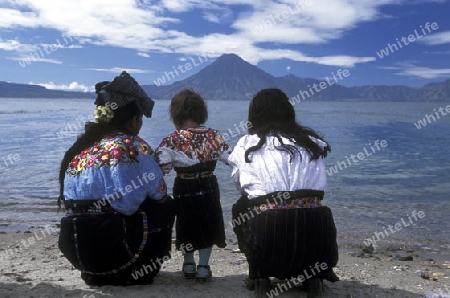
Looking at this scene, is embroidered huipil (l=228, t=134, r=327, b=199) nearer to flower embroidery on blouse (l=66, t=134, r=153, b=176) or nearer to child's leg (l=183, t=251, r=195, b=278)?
flower embroidery on blouse (l=66, t=134, r=153, b=176)

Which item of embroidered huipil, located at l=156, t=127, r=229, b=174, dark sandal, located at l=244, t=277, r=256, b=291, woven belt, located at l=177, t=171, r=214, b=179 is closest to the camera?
dark sandal, located at l=244, t=277, r=256, b=291

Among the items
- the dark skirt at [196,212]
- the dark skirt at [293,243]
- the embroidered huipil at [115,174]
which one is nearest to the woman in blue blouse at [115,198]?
the embroidered huipil at [115,174]

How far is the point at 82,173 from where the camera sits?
3941 mm

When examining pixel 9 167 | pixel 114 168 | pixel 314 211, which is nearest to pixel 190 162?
pixel 114 168

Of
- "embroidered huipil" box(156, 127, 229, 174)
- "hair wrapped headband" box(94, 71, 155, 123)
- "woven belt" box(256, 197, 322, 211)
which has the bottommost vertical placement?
"woven belt" box(256, 197, 322, 211)

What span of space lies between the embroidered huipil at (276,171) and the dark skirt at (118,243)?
0.84 meters

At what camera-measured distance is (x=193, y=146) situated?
15.4 feet

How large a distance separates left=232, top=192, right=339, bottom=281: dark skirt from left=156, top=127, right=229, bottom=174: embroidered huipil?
960mm

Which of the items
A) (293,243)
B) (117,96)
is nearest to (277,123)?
(293,243)

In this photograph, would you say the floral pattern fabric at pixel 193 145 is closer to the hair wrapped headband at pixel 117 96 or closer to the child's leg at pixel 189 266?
the hair wrapped headband at pixel 117 96

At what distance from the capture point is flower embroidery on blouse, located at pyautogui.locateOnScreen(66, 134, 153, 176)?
3.92 meters

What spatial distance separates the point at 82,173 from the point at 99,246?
2.11 ft

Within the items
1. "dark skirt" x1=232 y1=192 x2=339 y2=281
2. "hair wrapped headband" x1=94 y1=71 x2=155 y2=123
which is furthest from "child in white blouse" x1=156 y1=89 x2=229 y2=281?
"dark skirt" x1=232 y1=192 x2=339 y2=281

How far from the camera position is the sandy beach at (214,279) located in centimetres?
428
